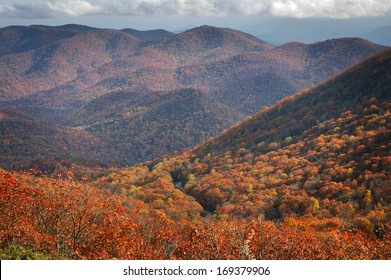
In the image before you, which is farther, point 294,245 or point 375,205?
point 375,205

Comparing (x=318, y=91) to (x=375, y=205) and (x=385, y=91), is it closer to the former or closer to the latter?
(x=385, y=91)

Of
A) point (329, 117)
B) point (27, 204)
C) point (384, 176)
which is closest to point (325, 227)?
point (384, 176)

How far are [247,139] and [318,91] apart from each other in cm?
3931

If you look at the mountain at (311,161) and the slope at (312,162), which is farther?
the mountain at (311,161)

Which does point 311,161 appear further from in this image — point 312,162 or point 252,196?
point 252,196

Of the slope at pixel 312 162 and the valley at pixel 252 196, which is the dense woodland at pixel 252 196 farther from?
the slope at pixel 312 162

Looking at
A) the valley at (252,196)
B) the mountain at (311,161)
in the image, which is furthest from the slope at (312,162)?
the valley at (252,196)

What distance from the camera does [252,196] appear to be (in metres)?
102

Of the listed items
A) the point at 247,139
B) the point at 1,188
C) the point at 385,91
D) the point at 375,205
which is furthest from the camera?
the point at 247,139

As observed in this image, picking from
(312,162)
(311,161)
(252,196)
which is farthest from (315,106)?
(252,196)

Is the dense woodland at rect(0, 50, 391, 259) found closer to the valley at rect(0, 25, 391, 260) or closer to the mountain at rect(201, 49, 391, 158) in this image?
the valley at rect(0, 25, 391, 260)

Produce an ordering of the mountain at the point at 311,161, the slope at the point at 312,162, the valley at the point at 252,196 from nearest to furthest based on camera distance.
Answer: the valley at the point at 252,196 → the slope at the point at 312,162 → the mountain at the point at 311,161

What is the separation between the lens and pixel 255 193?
104500 millimetres

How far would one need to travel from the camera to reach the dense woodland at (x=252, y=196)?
32125 millimetres
